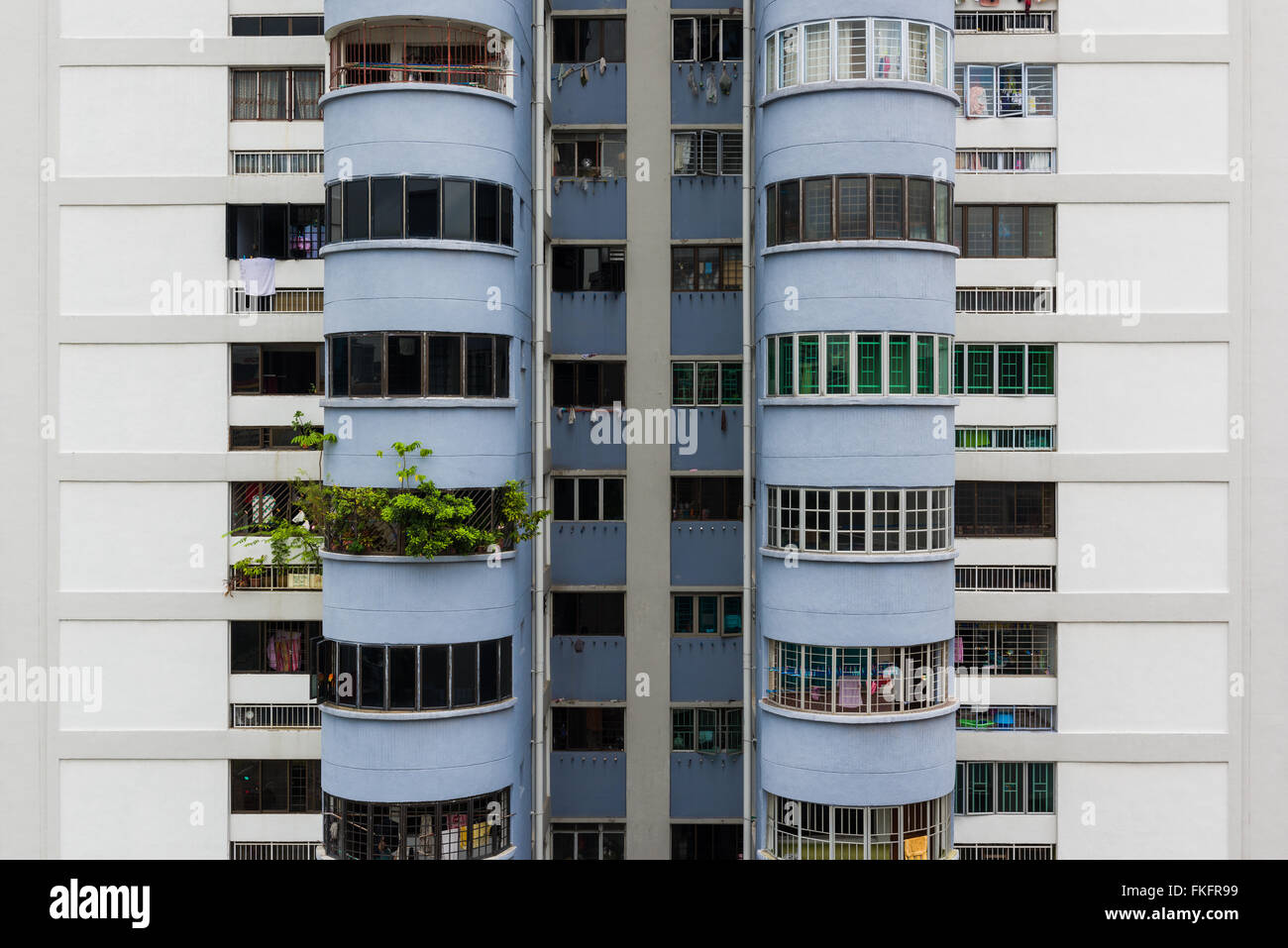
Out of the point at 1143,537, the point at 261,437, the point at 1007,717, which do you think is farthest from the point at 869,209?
the point at 261,437

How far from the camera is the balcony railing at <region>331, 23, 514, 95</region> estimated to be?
2044 cm

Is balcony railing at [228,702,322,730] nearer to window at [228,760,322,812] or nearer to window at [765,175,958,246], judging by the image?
window at [228,760,322,812]

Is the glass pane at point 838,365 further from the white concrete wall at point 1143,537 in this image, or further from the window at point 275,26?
the window at point 275,26

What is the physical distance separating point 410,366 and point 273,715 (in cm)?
906

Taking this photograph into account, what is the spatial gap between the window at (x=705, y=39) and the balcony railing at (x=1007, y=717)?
A: 1610 centimetres

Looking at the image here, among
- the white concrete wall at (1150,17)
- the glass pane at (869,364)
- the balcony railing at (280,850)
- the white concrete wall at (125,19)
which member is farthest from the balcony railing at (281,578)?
the white concrete wall at (1150,17)

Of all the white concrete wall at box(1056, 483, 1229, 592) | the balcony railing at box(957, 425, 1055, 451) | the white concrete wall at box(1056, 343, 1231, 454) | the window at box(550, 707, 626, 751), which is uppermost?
the white concrete wall at box(1056, 343, 1231, 454)

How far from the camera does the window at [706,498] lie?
23969mm

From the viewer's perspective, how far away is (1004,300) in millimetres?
23156

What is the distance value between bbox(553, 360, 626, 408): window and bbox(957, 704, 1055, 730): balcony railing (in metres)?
10.8

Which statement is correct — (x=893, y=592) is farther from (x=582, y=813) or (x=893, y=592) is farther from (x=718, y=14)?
(x=718, y=14)

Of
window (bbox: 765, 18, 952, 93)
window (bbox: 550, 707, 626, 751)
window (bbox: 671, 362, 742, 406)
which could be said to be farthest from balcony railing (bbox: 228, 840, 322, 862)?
window (bbox: 765, 18, 952, 93)

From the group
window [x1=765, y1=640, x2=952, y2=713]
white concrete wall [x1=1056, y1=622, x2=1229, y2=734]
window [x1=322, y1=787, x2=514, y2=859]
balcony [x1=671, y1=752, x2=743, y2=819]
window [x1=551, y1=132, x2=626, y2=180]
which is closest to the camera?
window [x1=322, y1=787, x2=514, y2=859]

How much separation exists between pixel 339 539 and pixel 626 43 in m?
13.2
